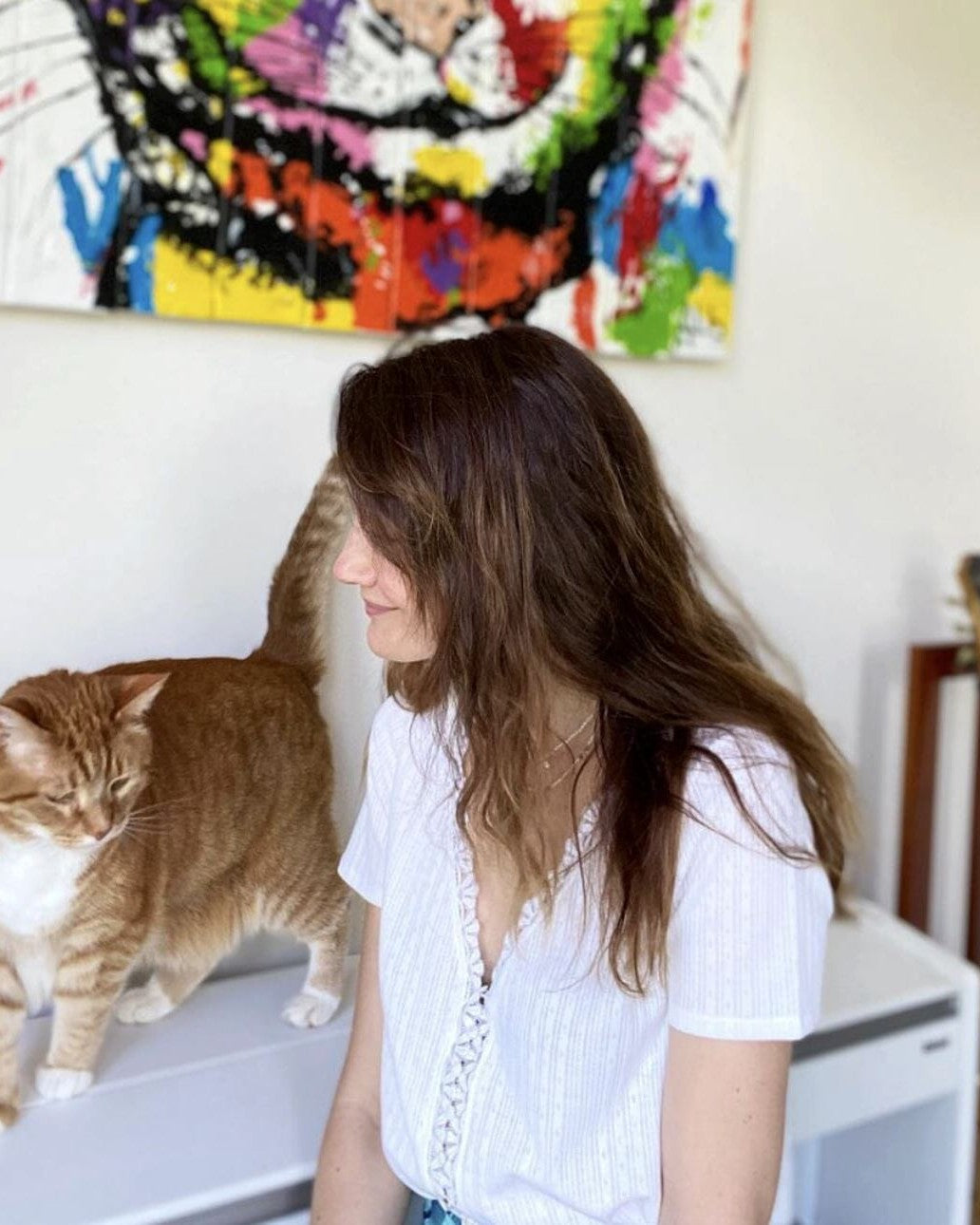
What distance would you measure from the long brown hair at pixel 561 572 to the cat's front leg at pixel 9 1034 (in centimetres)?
56

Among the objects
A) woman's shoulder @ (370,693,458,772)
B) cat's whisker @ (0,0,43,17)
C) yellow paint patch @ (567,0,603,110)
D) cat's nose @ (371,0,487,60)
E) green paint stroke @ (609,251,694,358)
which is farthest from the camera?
green paint stroke @ (609,251,694,358)

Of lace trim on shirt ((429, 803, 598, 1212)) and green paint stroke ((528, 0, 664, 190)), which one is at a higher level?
green paint stroke ((528, 0, 664, 190))

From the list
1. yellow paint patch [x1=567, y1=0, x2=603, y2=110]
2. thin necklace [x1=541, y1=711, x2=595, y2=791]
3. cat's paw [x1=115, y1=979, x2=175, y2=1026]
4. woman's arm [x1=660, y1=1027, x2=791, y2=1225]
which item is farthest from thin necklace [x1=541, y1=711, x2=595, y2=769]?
yellow paint patch [x1=567, y1=0, x2=603, y2=110]

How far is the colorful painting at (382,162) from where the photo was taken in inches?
46.4

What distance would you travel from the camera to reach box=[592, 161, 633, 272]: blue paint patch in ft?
4.95

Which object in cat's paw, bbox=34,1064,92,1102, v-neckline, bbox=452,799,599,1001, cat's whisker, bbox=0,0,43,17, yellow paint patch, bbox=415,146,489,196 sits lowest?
cat's paw, bbox=34,1064,92,1102

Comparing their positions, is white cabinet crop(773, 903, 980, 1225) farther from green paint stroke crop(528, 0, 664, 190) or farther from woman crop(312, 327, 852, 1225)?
green paint stroke crop(528, 0, 664, 190)

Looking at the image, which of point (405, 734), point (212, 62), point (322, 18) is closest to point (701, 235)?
point (322, 18)

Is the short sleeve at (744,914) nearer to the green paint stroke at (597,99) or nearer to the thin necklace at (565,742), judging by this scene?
the thin necklace at (565,742)

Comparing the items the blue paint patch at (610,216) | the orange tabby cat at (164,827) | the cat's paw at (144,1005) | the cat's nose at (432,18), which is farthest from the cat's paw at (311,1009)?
the cat's nose at (432,18)

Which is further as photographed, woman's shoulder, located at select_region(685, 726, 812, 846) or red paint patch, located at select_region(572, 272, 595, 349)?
red paint patch, located at select_region(572, 272, 595, 349)

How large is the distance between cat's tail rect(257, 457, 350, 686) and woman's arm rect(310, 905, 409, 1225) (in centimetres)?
40

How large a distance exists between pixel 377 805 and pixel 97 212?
700 millimetres

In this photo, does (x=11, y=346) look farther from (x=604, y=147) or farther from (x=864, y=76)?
(x=864, y=76)
